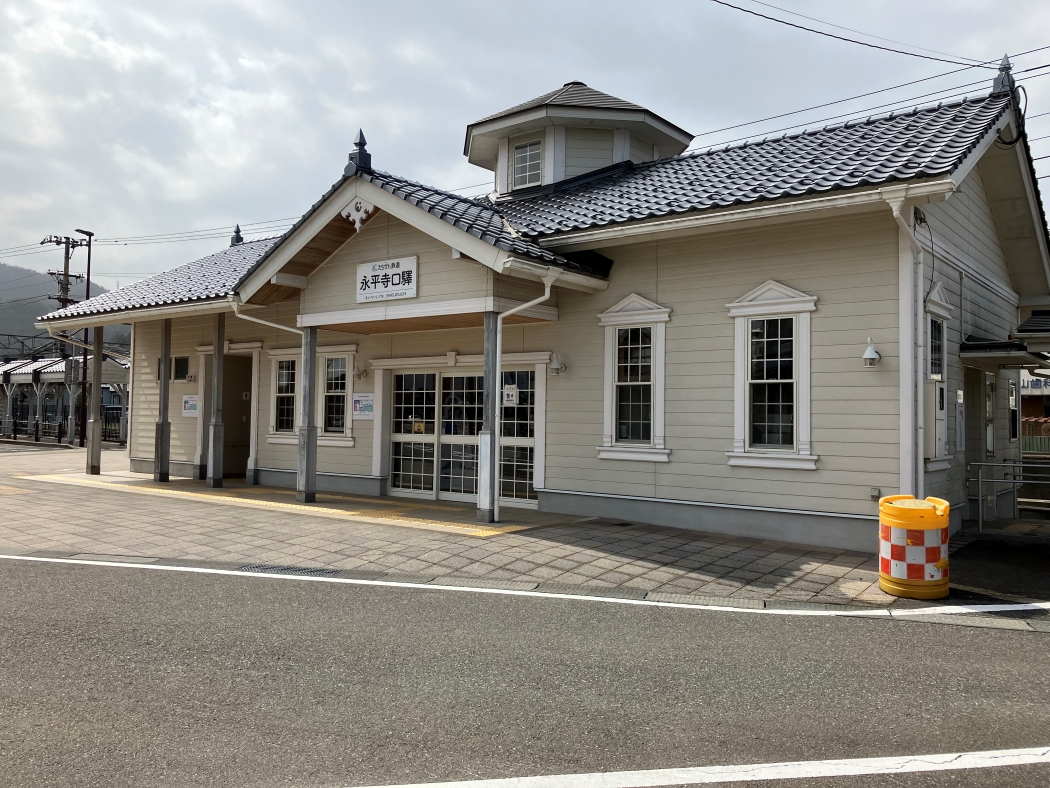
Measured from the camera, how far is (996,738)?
4.01 meters

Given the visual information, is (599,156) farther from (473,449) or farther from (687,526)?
(687,526)

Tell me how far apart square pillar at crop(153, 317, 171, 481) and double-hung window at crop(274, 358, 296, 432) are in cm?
249

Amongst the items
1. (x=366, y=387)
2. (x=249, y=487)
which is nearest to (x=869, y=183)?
(x=366, y=387)

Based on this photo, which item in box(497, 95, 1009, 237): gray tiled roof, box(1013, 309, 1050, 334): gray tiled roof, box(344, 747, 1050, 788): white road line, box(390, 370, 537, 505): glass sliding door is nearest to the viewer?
box(344, 747, 1050, 788): white road line

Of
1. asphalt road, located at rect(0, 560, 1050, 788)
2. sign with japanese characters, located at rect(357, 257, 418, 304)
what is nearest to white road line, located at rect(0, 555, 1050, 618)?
asphalt road, located at rect(0, 560, 1050, 788)

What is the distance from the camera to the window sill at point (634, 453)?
10828 millimetres

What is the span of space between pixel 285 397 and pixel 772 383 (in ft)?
33.1

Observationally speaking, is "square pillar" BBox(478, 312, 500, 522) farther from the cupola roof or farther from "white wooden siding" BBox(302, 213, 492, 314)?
the cupola roof

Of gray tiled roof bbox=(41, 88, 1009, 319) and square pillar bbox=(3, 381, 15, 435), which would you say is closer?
gray tiled roof bbox=(41, 88, 1009, 319)

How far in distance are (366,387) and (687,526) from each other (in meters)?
6.79

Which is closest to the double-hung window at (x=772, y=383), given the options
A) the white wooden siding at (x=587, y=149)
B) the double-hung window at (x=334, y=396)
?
the white wooden siding at (x=587, y=149)

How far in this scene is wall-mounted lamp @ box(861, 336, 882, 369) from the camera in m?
8.98

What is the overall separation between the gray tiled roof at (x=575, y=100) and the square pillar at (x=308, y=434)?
6.01 meters

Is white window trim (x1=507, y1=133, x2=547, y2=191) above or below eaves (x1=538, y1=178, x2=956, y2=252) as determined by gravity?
above
